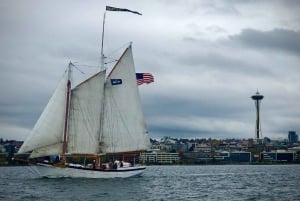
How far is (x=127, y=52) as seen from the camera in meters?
87.9

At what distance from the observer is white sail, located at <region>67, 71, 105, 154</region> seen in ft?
277

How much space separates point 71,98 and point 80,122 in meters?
3.79

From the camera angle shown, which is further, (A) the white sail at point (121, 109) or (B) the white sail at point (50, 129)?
(A) the white sail at point (121, 109)

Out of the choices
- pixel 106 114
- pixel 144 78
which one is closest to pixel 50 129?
pixel 106 114

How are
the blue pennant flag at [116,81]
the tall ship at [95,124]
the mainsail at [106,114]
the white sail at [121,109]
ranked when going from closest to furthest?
the tall ship at [95,124] → the mainsail at [106,114] → the blue pennant flag at [116,81] → the white sail at [121,109]

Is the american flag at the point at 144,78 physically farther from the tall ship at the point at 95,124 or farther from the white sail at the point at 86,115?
the white sail at the point at 86,115

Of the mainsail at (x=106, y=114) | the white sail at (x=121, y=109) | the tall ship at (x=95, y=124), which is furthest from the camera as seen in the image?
the white sail at (x=121, y=109)

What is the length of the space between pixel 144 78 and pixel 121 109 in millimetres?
6112

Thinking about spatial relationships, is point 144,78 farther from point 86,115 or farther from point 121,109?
point 86,115

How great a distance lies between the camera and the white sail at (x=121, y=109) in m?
87.6

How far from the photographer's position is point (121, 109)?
288 ft

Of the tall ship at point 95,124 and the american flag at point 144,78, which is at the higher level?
the american flag at point 144,78

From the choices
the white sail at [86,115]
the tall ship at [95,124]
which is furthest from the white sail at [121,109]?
the white sail at [86,115]

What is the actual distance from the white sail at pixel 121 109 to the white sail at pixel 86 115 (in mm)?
1253
